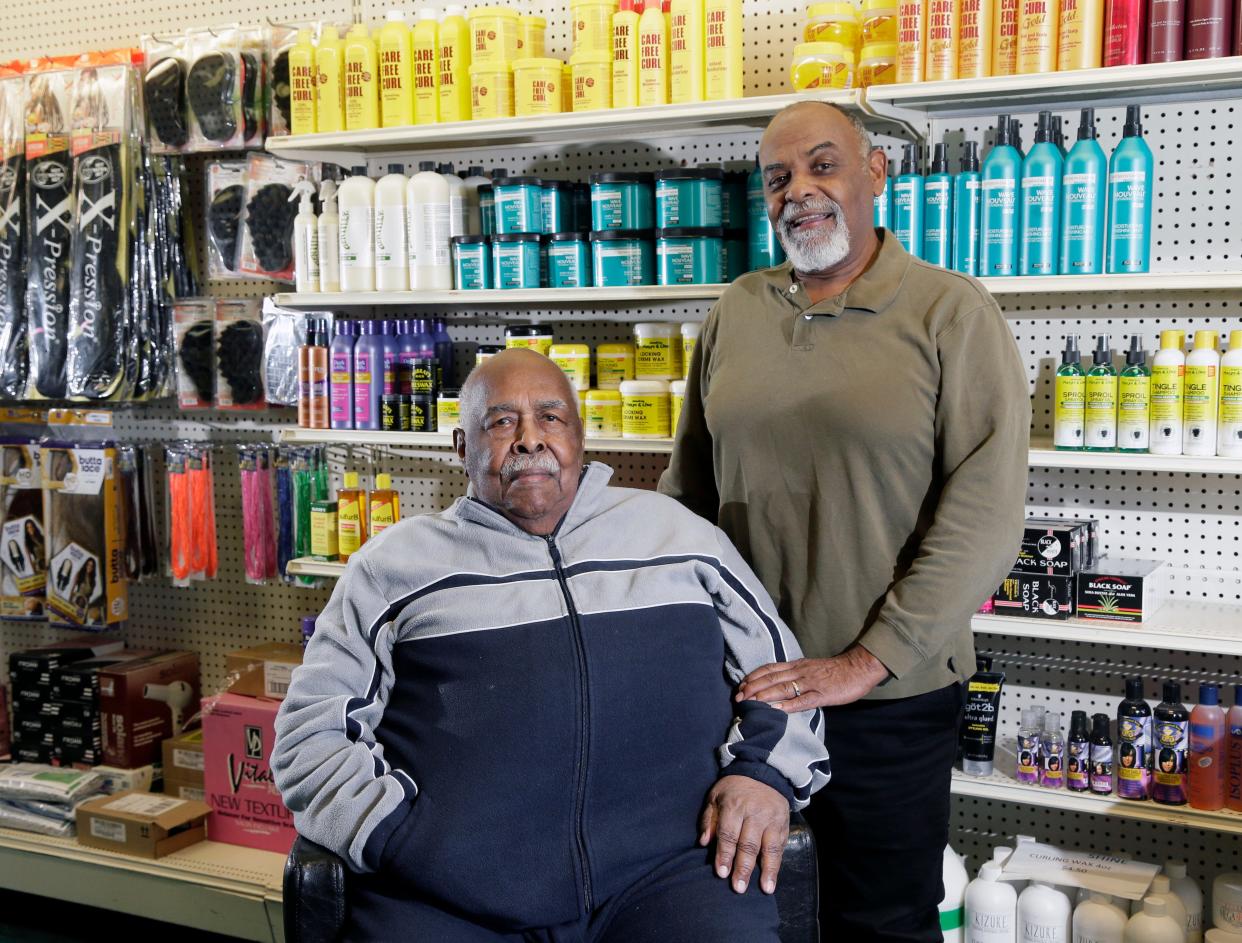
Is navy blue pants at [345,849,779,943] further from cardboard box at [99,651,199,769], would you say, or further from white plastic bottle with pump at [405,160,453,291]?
cardboard box at [99,651,199,769]

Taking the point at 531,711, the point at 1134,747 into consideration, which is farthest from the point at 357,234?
the point at 1134,747

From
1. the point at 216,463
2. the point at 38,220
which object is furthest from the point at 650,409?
the point at 38,220

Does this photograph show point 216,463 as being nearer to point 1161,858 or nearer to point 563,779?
point 563,779

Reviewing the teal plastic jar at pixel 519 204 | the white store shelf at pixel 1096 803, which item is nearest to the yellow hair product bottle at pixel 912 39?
the teal plastic jar at pixel 519 204

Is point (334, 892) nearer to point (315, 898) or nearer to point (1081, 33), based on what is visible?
point (315, 898)

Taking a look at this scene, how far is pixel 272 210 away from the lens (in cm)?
383

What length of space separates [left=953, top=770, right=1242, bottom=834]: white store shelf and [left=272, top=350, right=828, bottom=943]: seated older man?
101 centimetres

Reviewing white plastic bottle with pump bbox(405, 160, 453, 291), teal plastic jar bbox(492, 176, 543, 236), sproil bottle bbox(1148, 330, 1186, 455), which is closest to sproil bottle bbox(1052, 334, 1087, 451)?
sproil bottle bbox(1148, 330, 1186, 455)

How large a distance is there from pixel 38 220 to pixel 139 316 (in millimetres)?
457

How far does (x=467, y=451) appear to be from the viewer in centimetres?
226

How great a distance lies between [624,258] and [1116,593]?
1.42 metres

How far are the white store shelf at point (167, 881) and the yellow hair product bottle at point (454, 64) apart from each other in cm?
216

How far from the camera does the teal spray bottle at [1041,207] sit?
9.16ft

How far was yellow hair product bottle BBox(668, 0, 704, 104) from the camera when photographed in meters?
3.04
